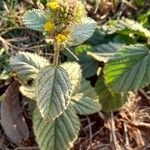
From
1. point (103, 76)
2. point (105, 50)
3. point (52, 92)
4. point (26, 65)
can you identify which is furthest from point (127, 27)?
point (52, 92)

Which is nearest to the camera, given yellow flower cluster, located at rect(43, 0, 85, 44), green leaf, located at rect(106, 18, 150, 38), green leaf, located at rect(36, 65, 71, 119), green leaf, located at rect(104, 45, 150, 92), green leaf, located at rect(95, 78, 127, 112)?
yellow flower cluster, located at rect(43, 0, 85, 44)

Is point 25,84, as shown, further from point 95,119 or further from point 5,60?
point 95,119

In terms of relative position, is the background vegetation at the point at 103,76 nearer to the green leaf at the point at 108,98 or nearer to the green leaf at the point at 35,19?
the green leaf at the point at 108,98

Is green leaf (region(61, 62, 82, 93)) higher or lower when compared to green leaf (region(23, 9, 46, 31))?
lower

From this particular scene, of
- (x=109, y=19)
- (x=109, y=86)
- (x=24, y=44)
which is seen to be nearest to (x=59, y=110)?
(x=109, y=86)

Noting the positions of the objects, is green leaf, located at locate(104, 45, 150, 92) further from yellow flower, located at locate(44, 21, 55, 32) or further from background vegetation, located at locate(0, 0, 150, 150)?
yellow flower, located at locate(44, 21, 55, 32)

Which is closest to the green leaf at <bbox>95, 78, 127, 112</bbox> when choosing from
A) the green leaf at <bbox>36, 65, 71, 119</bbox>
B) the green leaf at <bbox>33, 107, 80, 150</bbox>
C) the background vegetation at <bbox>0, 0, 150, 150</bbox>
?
the background vegetation at <bbox>0, 0, 150, 150</bbox>

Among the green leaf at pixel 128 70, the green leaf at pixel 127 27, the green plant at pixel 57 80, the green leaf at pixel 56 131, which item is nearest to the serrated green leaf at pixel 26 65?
the green plant at pixel 57 80
